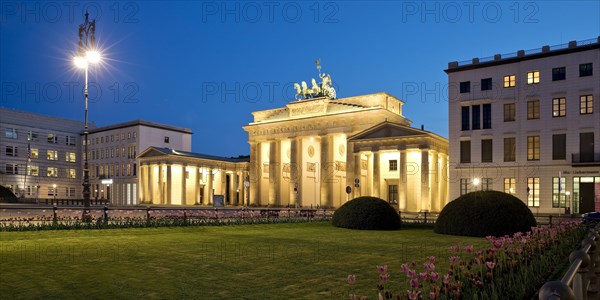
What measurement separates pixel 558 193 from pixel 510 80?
1324 centimetres

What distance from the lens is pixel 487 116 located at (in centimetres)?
5159

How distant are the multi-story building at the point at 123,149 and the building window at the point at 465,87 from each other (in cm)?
6364

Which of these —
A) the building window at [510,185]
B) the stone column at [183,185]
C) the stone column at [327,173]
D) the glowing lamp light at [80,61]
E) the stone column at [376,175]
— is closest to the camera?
the glowing lamp light at [80,61]

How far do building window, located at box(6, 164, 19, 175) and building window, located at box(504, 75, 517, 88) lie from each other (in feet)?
300

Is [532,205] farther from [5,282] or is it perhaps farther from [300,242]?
[5,282]

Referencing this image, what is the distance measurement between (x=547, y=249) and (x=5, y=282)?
14.5 metres

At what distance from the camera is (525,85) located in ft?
162

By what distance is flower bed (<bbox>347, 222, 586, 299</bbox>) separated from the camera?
569cm

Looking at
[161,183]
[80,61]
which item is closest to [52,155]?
[161,183]

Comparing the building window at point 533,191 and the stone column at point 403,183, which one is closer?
the building window at point 533,191

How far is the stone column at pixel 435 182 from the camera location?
6066 centimetres

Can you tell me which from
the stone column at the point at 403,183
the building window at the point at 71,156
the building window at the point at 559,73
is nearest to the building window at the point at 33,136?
the building window at the point at 71,156

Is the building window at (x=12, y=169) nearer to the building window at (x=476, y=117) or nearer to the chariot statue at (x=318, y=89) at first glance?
the chariot statue at (x=318, y=89)

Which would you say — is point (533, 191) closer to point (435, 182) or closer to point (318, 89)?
point (435, 182)
